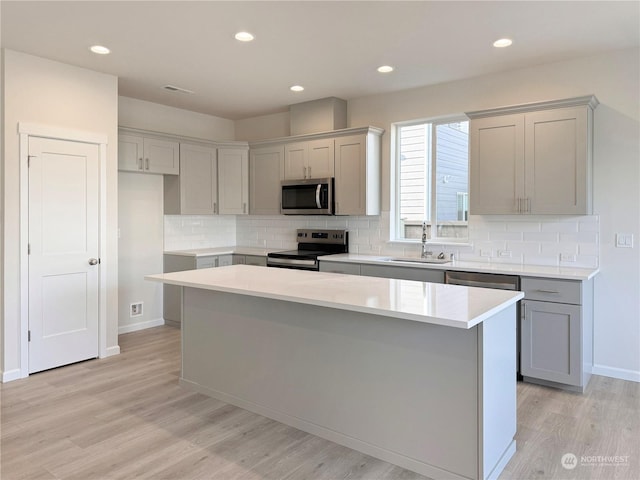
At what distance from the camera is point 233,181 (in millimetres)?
5766

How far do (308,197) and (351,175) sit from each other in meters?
0.59

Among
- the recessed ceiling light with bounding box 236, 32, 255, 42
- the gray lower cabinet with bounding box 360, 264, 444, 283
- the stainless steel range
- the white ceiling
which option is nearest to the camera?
the white ceiling

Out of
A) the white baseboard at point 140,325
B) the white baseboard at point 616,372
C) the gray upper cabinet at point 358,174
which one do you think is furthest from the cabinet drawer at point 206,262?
the white baseboard at point 616,372

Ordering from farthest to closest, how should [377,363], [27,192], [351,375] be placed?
[27,192]
[351,375]
[377,363]

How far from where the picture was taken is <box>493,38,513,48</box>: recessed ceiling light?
11.2ft

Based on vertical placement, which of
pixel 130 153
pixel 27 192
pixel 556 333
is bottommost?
pixel 556 333

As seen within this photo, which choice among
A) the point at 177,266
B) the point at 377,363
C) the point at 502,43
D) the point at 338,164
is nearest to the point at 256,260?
the point at 177,266

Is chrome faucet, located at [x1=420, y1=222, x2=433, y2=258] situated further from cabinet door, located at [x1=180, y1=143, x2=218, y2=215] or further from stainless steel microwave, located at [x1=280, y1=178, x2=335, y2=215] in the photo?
cabinet door, located at [x1=180, y1=143, x2=218, y2=215]

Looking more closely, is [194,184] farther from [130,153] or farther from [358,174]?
[358,174]

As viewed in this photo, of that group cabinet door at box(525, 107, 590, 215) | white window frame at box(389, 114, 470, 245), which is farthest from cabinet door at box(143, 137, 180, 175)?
cabinet door at box(525, 107, 590, 215)

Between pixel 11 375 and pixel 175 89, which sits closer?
pixel 11 375

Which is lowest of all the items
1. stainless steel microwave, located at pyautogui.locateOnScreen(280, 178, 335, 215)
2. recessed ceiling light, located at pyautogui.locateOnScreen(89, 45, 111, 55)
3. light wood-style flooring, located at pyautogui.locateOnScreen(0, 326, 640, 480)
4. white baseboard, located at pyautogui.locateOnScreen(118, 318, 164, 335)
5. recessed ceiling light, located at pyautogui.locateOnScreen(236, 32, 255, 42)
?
light wood-style flooring, located at pyautogui.locateOnScreen(0, 326, 640, 480)

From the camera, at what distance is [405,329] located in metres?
2.36

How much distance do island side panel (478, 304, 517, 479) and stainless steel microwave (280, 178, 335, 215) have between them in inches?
110
